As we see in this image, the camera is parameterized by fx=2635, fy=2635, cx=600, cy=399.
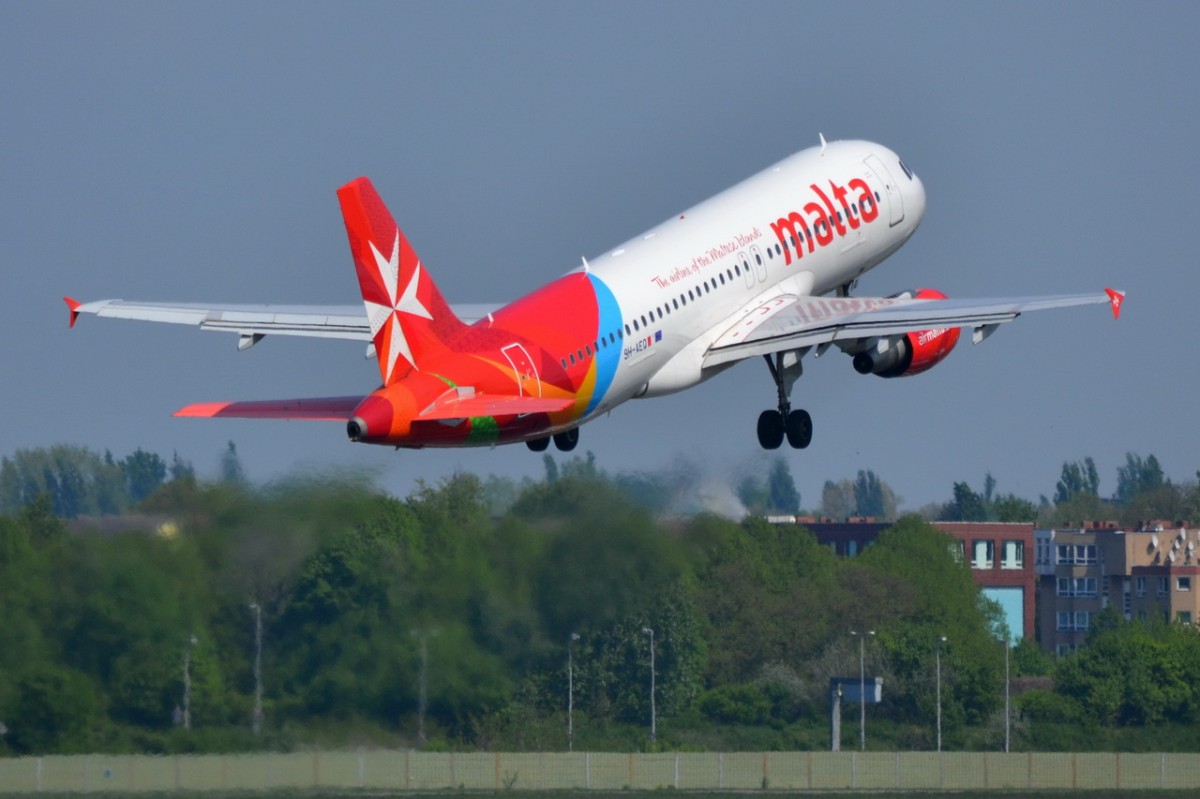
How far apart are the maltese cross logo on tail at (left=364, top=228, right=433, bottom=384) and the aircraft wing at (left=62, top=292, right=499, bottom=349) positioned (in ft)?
19.1

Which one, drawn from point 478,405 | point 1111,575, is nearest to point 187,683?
point 478,405

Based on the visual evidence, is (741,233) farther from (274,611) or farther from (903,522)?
(903,522)

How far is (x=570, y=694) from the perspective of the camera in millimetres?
63781

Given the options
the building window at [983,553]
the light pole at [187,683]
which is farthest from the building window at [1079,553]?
the light pole at [187,683]

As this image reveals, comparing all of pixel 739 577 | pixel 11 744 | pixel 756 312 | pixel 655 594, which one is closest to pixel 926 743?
pixel 739 577

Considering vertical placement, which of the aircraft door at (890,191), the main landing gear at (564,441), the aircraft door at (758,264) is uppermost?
the aircraft door at (890,191)

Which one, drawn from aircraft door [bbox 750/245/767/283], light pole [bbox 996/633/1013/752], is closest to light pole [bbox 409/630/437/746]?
aircraft door [bbox 750/245/767/283]

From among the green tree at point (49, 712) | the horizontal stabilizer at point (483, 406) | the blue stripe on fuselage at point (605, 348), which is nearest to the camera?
the horizontal stabilizer at point (483, 406)

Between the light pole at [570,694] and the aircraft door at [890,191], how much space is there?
13664mm

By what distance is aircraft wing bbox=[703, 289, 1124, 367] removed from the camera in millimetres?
55781

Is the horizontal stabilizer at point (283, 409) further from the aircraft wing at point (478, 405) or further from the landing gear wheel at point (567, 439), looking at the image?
the landing gear wheel at point (567, 439)

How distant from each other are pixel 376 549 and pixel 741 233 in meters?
11.1

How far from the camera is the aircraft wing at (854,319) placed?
55781mm

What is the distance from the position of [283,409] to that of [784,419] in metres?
14.5
